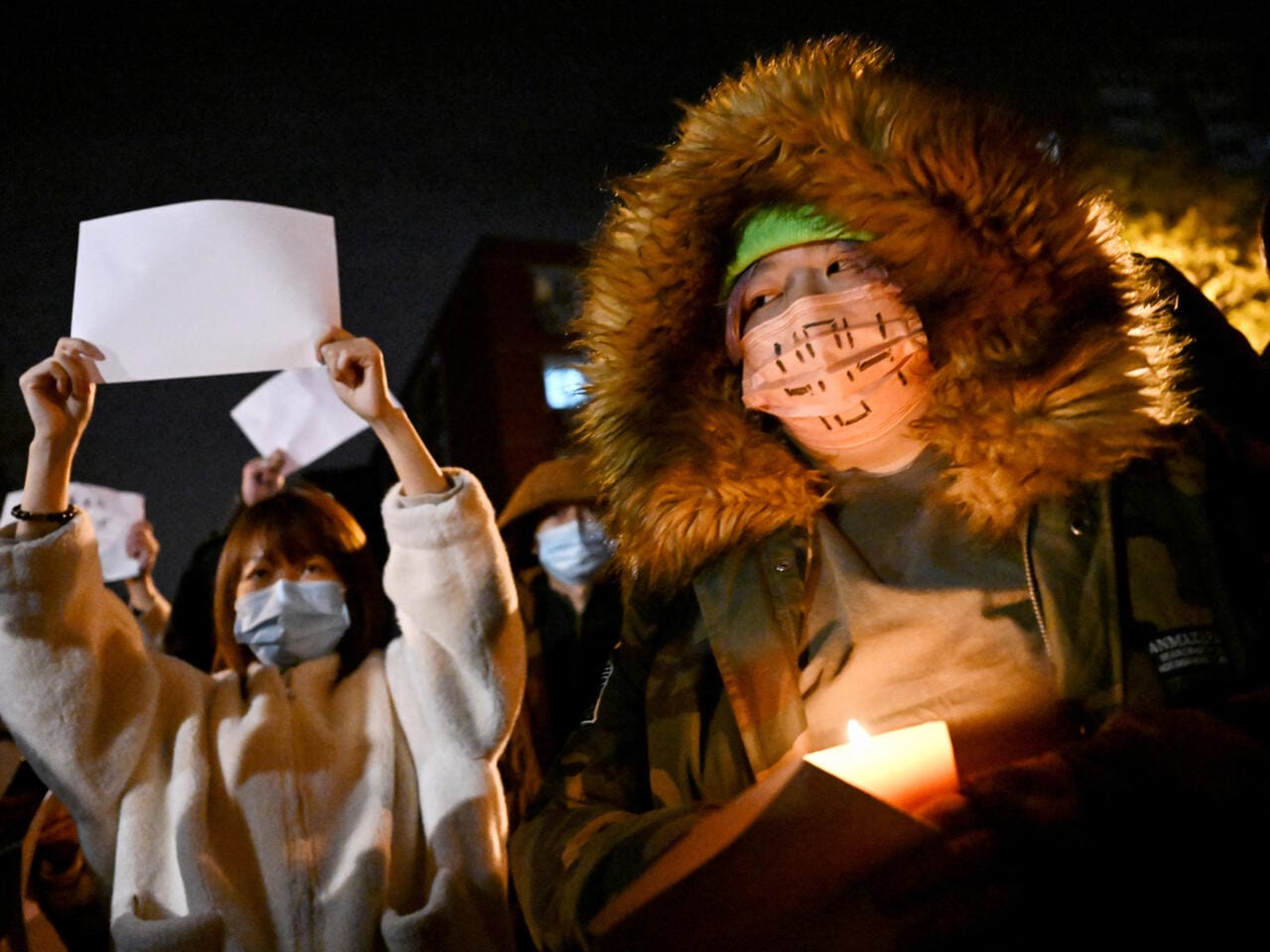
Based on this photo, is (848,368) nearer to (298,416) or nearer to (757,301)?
(757,301)

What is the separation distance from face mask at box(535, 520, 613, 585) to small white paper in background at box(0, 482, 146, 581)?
2.24 m

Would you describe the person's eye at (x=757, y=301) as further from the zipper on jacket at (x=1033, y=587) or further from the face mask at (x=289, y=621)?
the face mask at (x=289, y=621)

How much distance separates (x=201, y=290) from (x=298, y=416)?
3.60 feet

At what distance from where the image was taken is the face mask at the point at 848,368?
1.90 metres

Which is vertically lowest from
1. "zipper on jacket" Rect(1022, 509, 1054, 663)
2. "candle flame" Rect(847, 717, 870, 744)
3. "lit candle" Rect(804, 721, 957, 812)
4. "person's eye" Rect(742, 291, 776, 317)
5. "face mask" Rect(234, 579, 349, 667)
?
"lit candle" Rect(804, 721, 957, 812)

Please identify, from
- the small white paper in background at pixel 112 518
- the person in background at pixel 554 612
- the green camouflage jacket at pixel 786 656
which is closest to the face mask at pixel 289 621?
the person in background at pixel 554 612

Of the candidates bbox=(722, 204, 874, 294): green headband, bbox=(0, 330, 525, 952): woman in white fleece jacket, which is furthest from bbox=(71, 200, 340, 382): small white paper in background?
bbox=(722, 204, 874, 294): green headband

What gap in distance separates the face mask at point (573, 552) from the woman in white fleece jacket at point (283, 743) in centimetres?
162

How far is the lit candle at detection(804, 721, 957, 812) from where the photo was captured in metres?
1.26

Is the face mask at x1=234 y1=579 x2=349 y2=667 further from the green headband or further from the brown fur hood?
the green headband

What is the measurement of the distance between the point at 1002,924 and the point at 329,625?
2.01 meters

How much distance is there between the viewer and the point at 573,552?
4.10 meters

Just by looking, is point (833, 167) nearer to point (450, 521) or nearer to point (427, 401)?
point (450, 521)

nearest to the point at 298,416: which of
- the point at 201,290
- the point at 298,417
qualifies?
the point at 298,417
